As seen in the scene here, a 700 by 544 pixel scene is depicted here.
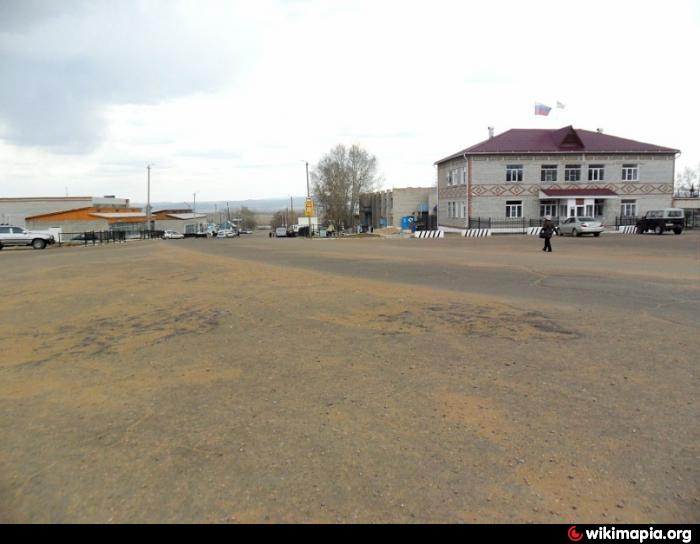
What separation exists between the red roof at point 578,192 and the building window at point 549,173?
112 cm

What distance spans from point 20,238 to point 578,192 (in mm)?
46504

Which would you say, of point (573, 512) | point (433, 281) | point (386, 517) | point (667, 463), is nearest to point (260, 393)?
point (386, 517)

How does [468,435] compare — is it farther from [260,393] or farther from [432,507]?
[260,393]

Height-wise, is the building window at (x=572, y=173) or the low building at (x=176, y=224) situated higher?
the building window at (x=572, y=173)

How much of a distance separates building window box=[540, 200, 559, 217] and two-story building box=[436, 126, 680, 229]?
86mm

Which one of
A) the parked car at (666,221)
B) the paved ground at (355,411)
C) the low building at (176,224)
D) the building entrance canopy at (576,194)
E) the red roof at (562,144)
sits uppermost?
the red roof at (562,144)

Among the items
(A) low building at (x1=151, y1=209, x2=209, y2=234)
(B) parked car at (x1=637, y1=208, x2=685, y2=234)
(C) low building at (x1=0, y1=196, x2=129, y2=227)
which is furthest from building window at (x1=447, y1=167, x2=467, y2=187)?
(C) low building at (x1=0, y1=196, x2=129, y2=227)

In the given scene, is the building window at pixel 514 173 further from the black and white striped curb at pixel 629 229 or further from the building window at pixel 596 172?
the black and white striped curb at pixel 629 229

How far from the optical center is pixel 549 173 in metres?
50.3

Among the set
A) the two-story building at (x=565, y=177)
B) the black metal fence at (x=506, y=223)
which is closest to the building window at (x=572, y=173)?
the two-story building at (x=565, y=177)

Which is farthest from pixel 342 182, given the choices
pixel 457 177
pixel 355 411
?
pixel 355 411

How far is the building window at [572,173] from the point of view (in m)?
50.4

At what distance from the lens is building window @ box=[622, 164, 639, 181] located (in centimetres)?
5059

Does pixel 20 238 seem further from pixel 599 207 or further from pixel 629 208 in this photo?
pixel 629 208
